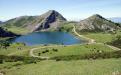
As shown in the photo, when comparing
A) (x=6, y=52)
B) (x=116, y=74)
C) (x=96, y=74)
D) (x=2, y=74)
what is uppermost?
(x=116, y=74)

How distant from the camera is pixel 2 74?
60312mm

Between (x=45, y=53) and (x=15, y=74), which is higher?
(x=15, y=74)

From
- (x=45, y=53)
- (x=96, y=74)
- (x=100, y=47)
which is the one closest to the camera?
(x=96, y=74)

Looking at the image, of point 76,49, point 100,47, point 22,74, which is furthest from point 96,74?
point 100,47

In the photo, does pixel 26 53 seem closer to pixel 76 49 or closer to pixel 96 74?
pixel 76 49

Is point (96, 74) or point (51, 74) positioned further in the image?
point (51, 74)

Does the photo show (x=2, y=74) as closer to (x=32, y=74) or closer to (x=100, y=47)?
(x=32, y=74)

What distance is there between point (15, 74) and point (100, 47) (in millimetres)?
137223

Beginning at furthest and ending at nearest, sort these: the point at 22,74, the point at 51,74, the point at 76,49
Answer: the point at 76,49, the point at 22,74, the point at 51,74

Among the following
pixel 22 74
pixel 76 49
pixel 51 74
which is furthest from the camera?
pixel 76 49

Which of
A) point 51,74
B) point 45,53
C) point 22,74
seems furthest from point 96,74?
point 45,53

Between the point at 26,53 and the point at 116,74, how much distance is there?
146 m

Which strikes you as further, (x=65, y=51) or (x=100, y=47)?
(x=100, y=47)

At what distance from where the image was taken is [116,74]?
955 inches
